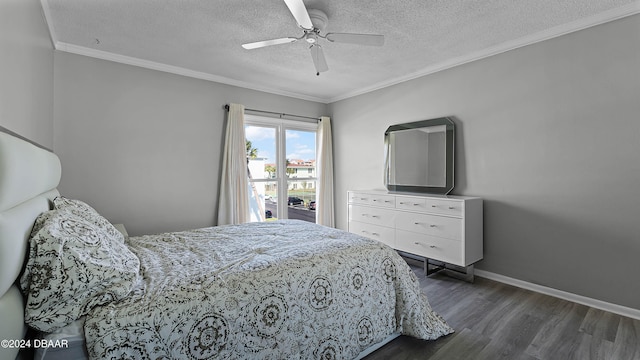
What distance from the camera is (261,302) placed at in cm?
141

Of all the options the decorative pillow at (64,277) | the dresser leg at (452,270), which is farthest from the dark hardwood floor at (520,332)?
the decorative pillow at (64,277)

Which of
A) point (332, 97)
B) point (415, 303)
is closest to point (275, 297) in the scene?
point (415, 303)

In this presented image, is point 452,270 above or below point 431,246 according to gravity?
below

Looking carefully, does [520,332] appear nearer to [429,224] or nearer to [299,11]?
[429,224]

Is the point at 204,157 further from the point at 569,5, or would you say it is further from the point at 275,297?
the point at 569,5

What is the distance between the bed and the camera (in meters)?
1.01

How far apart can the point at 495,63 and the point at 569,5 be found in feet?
2.63

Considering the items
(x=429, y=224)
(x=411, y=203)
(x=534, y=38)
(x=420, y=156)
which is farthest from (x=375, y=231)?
(x=534, y=38)

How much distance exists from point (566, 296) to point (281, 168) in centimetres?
373

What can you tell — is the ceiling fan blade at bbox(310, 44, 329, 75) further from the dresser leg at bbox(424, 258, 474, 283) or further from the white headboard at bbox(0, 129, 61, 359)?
the dresser leg at bbox(424, 258, 474, 283)

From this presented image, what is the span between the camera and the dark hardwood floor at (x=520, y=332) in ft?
5.98

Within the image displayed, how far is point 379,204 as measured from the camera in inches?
143

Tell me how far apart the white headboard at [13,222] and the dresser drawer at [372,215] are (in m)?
3.13

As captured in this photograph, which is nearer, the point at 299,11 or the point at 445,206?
the point at 299,11
